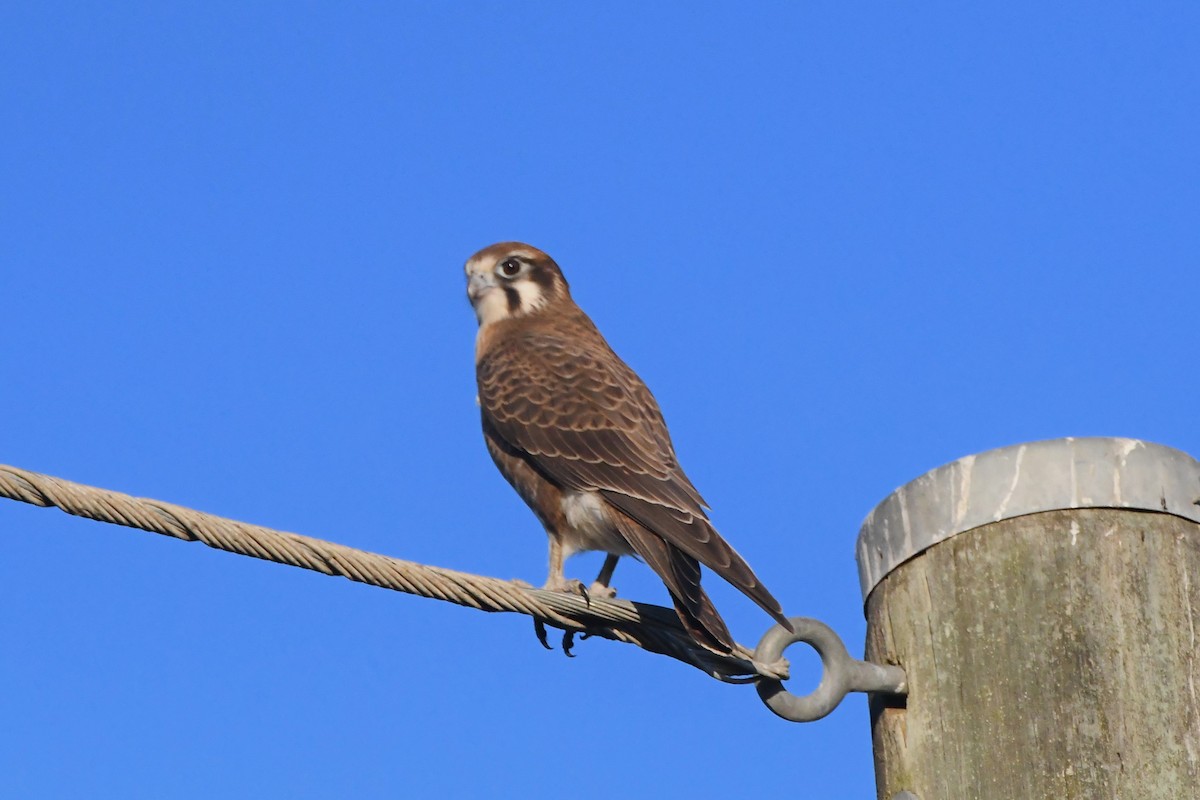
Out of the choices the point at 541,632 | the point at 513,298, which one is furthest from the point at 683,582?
the point at 513,298

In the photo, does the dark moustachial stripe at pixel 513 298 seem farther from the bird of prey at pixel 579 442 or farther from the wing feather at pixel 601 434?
the wing feather at pixel 601 434

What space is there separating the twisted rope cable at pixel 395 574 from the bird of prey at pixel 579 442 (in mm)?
161

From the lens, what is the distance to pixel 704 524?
14.0ft

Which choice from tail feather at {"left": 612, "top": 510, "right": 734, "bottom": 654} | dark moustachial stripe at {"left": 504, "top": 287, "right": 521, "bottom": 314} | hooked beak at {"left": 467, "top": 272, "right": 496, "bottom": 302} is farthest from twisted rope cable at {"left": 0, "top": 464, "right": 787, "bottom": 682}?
hooked beak at {"left": 467, "top": 272, "right": 496, "bottom": 302}

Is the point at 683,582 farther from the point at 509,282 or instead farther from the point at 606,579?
the point at 509,282

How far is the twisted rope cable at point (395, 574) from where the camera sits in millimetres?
2730

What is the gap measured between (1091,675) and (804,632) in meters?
0.55

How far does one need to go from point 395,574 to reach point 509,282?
3.50 m

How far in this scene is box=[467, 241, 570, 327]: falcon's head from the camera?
635 centimetres

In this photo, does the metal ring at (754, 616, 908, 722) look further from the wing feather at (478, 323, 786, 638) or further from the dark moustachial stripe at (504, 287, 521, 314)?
the dark moustachial stripe at (504, 287, 521, 314)

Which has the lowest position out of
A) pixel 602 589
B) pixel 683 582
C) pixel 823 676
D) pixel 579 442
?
pixel 823 676

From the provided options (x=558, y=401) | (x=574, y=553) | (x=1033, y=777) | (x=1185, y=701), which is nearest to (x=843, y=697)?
(x=1033, y=777)

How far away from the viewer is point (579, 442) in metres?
5.09

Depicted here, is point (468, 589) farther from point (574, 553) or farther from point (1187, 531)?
point (574, 553)
